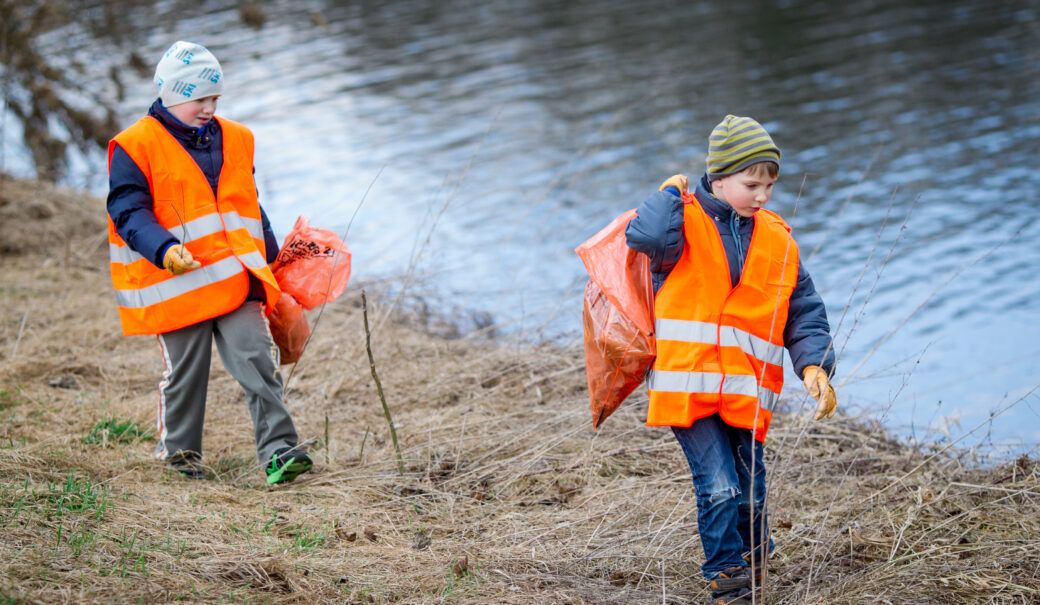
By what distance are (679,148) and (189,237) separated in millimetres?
8443

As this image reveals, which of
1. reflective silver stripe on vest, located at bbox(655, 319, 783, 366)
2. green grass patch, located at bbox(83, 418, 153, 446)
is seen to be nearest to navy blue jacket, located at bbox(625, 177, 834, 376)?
reflective silver stripe on vest, located at bbox(655, 319, 783, 366)

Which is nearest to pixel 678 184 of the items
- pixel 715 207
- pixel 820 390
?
pixel 715 207

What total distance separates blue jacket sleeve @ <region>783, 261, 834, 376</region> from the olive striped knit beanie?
409 millimetres

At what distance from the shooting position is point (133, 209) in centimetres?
452

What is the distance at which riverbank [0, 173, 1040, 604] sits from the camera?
3.71 m

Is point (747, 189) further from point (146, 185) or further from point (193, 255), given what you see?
point (146, 185)

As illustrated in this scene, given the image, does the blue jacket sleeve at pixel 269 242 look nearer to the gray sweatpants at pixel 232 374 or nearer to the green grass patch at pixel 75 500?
the gray sweatpants at pixel 232 374

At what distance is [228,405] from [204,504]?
1.83 metres

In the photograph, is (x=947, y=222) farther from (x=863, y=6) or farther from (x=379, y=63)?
(x=379, y=63)

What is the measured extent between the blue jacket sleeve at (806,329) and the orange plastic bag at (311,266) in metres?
2.12

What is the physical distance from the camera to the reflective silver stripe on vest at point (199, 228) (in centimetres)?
463

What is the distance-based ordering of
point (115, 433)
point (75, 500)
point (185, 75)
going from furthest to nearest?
point (115, 433)
point (185, 75)
point (75, 500)

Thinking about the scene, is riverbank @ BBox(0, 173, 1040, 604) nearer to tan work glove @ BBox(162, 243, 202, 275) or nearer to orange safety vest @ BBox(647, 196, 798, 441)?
orange safety vest @ BBox(647, 196, 798, 441)

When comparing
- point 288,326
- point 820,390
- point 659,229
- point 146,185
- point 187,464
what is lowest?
point 187,464
